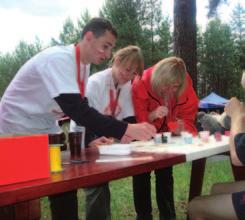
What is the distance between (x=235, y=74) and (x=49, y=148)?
129 ft

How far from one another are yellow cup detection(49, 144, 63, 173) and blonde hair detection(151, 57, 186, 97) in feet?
5.37

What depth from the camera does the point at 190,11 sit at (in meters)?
7.06

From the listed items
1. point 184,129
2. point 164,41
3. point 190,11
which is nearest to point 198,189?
point 184,129

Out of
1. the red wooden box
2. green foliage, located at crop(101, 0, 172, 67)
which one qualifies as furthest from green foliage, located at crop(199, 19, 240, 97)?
the red wooden box

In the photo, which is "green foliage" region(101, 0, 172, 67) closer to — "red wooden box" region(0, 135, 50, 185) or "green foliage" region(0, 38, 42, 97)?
"green foliage" region(0, 38, 42, 97)

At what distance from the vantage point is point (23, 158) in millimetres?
1516

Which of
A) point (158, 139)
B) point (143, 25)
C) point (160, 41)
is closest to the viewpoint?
point (158, 139)

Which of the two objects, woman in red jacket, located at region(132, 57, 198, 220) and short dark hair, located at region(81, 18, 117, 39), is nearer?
short dark hair, located at region(81, 18, 117, 39)

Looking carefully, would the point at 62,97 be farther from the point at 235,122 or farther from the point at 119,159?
the point at 235,122

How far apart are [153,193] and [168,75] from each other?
7.81ft

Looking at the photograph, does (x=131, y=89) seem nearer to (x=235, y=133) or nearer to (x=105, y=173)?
(x=235, y=133)

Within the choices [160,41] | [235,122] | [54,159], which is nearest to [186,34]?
[235,122]

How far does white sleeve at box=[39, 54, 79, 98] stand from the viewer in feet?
7.18

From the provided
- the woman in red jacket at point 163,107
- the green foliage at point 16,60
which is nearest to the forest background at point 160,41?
the green foliage at point 16,60
